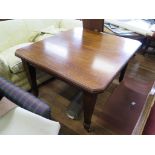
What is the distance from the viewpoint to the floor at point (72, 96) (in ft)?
4.46

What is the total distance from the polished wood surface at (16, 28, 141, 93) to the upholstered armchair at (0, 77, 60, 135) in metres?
0.26

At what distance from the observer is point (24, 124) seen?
86cm

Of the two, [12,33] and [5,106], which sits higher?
[12,33]

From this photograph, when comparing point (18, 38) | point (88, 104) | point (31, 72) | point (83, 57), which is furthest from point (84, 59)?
point (18, 38)

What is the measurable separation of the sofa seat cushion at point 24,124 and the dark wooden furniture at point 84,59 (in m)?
0.31

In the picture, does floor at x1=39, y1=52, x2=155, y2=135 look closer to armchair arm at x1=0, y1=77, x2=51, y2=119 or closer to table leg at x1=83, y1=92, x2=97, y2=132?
table leg at x1=83, y1=92, x2=97, y2=132

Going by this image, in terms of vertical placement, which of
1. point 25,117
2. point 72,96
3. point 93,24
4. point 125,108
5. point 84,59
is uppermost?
point 93,24

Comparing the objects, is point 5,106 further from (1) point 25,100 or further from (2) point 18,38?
(2) point 18,38

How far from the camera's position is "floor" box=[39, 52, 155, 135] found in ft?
4.46

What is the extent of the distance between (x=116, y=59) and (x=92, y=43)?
1.16 ft

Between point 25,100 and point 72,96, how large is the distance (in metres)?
0.78
